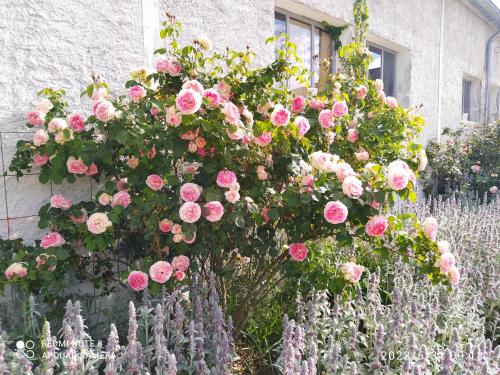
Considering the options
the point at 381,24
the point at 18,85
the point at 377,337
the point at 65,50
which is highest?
→ the point at 381,24

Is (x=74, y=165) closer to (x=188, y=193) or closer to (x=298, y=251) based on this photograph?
(x=188, y=193)

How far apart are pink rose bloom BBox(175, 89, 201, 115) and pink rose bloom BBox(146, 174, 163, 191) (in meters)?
0.40

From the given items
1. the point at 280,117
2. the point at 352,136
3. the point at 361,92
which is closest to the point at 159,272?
the point at 280,117

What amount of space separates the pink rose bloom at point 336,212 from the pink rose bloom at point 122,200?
1.03m

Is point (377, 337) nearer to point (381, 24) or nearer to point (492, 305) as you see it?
point (492, 305)

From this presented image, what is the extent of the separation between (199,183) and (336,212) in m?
0.77

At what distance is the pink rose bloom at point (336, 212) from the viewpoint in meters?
1.92

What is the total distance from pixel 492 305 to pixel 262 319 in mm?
1616

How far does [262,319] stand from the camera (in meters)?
2.87

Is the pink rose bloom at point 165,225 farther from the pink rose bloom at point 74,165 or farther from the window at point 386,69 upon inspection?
the window at point 386,69

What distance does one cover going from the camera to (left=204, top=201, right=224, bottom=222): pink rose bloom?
205 centimetres

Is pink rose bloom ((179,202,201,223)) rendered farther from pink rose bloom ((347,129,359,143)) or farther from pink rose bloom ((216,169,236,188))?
pink rose bloom ((347,129,359,143))

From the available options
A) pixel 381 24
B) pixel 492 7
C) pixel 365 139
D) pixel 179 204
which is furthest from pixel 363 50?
pixel 492 7

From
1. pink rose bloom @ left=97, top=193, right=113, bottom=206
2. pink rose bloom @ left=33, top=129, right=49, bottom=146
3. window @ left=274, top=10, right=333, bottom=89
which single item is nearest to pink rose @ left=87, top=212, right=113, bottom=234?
pink rose bloom @ left=97, top=193, right=113, bottom=206
